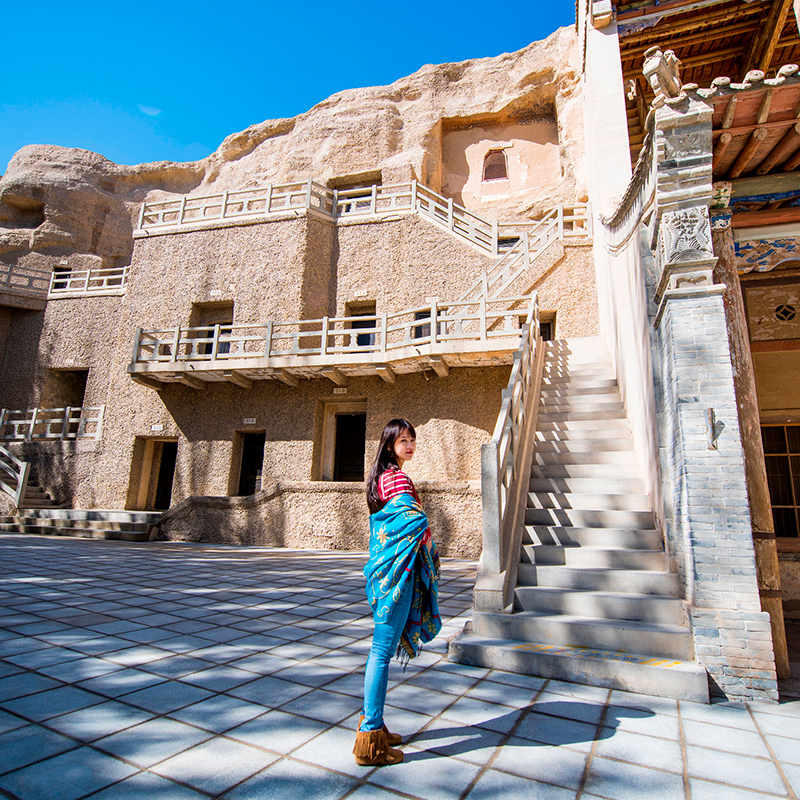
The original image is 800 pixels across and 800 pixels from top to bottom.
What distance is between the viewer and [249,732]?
2.60m

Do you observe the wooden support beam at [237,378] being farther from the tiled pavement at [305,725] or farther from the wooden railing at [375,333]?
the tiled pavement at [305,725]

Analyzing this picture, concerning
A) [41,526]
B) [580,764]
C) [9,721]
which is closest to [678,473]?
[580,764]

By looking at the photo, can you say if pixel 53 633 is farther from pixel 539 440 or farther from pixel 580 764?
pixel 539 440

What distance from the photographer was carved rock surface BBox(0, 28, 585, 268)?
20.4 m

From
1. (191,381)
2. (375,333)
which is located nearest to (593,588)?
(375,333)

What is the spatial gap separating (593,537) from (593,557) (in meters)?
0.31

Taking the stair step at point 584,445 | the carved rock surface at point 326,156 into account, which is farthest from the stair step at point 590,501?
the carved rock surface at point 326,156

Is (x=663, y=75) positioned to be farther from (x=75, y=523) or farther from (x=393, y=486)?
(x=75, y=523)

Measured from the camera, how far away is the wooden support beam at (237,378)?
44.4ft

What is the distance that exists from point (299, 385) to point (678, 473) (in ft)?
37.0

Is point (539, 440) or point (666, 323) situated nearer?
point (666, 323)

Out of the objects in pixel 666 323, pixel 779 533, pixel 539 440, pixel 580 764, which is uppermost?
pixel 666 323

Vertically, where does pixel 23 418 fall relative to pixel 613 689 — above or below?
above

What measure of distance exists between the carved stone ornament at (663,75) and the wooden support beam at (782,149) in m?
0.92
